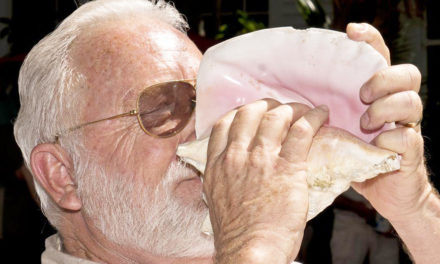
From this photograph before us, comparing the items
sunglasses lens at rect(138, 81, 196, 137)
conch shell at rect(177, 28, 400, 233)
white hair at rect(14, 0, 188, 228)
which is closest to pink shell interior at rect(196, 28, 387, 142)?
conch shell at rect(177, 28, 400, 233)

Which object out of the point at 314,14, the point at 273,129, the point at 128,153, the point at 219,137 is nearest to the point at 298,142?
the point at 273,129

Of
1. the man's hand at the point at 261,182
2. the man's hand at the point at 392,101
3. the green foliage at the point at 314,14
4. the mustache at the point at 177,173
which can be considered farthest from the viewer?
the green foliage at the point at 314,14

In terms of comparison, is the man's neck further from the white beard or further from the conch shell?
the conch shell

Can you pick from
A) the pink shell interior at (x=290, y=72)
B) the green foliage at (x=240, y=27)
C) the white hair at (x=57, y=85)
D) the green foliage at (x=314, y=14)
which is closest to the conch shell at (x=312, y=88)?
the pink shell interior at (x=290, y=72)

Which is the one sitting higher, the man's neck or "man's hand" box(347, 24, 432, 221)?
"man's hand" box(347, 24, 432, 221)

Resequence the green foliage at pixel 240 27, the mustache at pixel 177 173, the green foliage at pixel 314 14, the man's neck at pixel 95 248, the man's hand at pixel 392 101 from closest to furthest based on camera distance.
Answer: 1. the man's hand at pixel 392 101
2. the mustache at pixel 177 173
3. the man's neck at pixel 95 248
4. the green foliage at pixel 314 14
5. the green foliage at pixel 240 27

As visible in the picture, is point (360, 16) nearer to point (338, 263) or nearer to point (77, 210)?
point (338, 263)

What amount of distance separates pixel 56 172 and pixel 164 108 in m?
0.37

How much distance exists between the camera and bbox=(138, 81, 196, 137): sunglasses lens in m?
1.79

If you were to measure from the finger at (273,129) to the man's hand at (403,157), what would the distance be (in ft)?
0.62

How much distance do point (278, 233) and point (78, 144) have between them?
2.57ft

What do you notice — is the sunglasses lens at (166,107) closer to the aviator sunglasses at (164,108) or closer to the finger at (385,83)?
the aviator sunglasses at (164,108)

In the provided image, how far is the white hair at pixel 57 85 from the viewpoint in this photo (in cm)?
183

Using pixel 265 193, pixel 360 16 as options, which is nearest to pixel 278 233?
pixel 265 193
